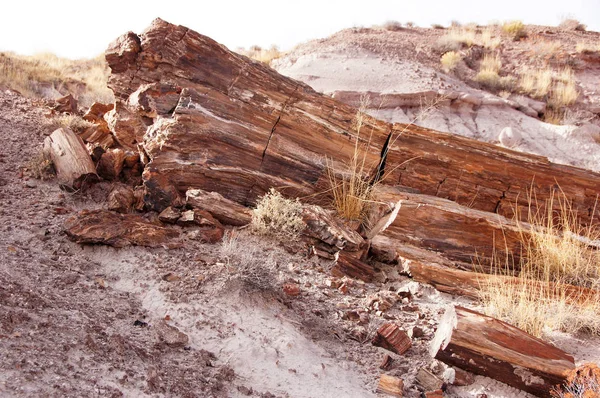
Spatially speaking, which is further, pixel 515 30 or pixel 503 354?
pixel 515 30

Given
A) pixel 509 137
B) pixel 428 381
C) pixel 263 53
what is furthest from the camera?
pixel 263 53

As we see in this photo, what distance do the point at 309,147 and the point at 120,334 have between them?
329 cm

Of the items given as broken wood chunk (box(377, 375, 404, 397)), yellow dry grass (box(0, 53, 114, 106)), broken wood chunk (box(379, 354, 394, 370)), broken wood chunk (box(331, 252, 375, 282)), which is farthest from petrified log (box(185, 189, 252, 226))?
yellow dry grass (box(0, 53, 114, 106))

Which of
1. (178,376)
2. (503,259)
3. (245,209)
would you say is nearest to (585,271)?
(503,259)

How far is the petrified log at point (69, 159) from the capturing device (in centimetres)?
519

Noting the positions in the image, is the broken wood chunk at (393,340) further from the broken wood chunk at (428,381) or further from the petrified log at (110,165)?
the petrified log at (110,165)

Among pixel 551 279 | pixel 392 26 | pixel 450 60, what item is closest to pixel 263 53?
pixel 392 26

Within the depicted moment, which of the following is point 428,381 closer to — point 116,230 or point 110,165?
point 116,230

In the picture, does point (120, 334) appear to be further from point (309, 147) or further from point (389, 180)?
point (389, 180)

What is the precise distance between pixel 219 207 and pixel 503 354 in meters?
2.90

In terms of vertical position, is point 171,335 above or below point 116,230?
below

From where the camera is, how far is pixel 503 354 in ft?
12.0

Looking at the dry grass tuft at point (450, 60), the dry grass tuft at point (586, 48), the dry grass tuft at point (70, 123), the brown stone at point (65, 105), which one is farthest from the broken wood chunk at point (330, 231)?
the dry grass tuft at point (586, 48)

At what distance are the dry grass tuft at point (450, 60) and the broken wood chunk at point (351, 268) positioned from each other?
461 inches
